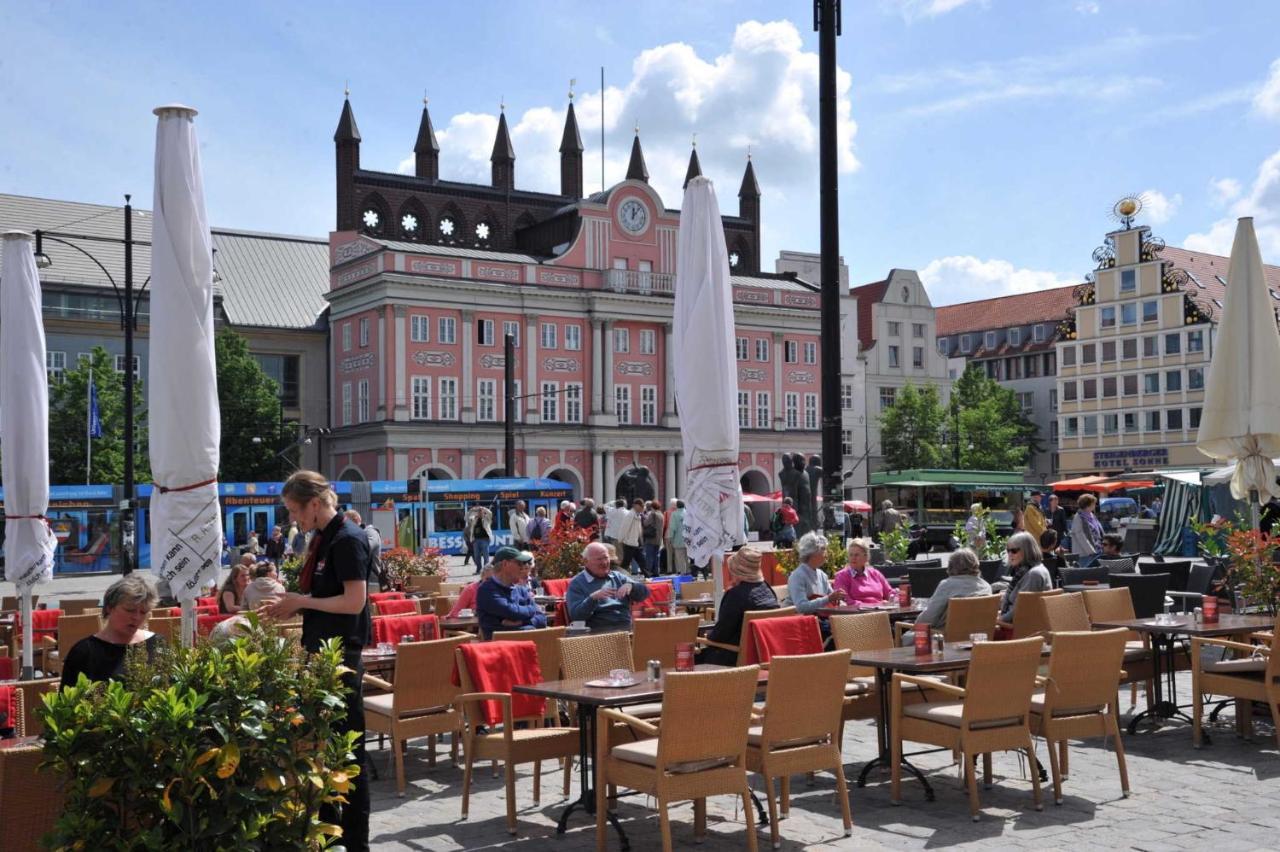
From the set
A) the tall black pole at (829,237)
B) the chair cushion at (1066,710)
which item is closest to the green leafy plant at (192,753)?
the chair cushion at (1066,710)

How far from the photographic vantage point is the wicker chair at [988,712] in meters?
8.02

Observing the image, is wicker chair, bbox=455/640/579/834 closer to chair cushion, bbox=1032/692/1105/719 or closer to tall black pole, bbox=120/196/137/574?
chair cushion, bbox=1032/692/1105/719

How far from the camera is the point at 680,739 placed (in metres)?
6.98

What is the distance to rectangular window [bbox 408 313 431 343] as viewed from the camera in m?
64.9

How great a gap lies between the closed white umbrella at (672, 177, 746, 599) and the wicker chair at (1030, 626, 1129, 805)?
12.8 feet

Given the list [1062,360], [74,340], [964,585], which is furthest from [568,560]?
[1062,360]

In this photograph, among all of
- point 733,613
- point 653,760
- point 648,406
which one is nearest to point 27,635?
point 733,613

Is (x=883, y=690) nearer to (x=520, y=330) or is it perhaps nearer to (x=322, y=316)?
(x=520, y=330)

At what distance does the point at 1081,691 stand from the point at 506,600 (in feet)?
15.0

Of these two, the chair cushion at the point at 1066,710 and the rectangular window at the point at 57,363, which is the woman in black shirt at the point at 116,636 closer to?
the chair cushion at the point at 1066,710

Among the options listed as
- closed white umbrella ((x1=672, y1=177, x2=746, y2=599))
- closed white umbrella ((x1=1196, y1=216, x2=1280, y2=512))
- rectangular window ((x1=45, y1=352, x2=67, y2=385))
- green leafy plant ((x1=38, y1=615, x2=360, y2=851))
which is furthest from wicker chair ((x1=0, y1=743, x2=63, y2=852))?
rectangular window ((x1=45, y1=352, x2=67, y2=385))

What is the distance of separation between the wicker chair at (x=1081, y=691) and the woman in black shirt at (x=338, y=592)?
4.13 m

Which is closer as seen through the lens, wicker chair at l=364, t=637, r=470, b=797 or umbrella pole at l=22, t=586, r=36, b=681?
wicker chair at l=364, t=637, r=470, b=797

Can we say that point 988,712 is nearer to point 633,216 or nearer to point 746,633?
point 746,633
